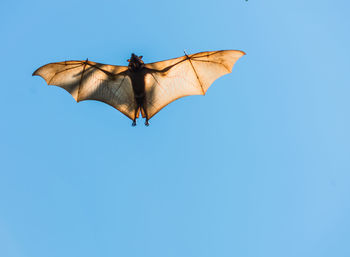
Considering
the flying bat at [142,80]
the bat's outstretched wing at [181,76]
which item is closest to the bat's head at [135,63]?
the flying bat at [142,80]

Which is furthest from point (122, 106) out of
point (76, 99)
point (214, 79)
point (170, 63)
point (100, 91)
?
point (214, 79)

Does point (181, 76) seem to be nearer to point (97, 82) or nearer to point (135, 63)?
point (135, 63)

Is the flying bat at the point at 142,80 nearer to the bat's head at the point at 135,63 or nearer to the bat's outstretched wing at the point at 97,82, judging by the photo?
the bat's outstretched wing at the point at 97,82

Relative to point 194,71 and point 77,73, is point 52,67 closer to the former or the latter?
point 77,73

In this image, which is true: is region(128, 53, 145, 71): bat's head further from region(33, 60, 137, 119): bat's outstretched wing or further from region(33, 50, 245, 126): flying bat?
region(33, 60, 137, 119): bat's outstretched wing

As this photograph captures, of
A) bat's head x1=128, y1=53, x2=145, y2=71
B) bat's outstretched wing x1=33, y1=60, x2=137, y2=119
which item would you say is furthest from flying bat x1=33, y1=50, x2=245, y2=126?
bat's head x1=128, y1=53, x2=145, y2=71

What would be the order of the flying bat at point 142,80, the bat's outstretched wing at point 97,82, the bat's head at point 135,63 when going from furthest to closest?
the bat's outstretched wing at point 97,82, the flying bat at point 142,80, the bat's head at point 135,63
